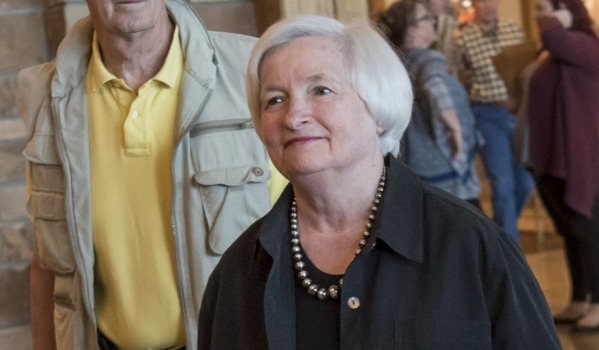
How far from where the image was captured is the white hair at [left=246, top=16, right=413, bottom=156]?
72.5 inches

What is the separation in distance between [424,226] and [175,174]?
711 mm

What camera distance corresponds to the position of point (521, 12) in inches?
411

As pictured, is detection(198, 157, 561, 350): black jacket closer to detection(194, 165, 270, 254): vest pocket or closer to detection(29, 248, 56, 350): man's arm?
detection(194, 165, 270, 254): vest pocket

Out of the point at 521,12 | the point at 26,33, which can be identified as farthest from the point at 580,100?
the point at 521,12

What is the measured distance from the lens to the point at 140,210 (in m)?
2.41

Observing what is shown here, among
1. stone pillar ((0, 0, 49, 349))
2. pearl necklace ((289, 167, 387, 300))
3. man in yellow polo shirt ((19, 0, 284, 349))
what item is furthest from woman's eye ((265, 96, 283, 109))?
stone pillar ((0, 0, 49, 349))

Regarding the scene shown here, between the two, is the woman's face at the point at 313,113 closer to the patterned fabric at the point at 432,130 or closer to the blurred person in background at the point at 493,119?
the patterned fabric at the point at 432,130

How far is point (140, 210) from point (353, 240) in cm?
70

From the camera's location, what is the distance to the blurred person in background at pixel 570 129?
5266 mm

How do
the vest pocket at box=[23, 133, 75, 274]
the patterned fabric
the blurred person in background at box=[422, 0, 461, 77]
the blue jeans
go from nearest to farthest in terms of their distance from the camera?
1. the vest pocket at box=[23, 133, 75, 274]
2. the patterned fabric
3. the blurred person in background at box=[422, 0, 461, 77]
4. the blue jeans

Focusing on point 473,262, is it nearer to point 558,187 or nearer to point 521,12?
point 558,187

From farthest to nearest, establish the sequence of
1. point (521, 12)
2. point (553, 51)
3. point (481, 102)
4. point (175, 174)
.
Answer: point (521, 12) → point (481, 102) → point (553, 51) → point (175, 174)

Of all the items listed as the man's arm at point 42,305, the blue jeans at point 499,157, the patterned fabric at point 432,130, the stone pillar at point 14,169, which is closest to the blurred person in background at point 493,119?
the blue jeans at point 499,157

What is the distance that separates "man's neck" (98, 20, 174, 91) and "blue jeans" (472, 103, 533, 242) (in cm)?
364
